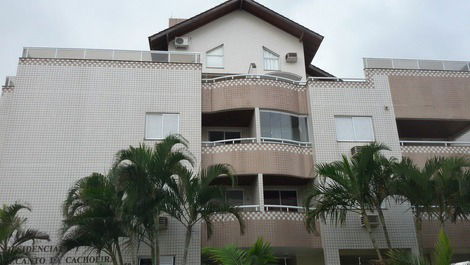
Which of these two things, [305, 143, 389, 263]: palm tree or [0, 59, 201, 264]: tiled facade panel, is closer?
[305, 143, 389, 263]: palm tree

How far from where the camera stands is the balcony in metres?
20.9

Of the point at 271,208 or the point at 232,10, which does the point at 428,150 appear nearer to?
the point at 271,208

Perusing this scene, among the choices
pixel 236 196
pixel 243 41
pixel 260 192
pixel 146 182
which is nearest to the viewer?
pixel 146 182

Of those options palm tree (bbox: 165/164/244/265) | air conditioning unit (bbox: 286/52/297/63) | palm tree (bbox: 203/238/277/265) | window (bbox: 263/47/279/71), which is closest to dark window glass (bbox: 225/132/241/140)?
window (bbox: 263/47/279/71)

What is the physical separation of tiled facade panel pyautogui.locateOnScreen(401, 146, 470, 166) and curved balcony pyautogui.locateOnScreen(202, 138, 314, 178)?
453 centimetres

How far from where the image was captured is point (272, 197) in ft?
69.2

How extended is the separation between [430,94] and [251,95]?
863 cm

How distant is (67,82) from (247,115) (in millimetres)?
7801

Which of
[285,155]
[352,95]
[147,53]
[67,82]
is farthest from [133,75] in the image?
[352,95]

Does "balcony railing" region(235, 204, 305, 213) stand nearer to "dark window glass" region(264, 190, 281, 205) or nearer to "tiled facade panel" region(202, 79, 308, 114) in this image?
"dark window glass" region(264, 190, 281, 205)

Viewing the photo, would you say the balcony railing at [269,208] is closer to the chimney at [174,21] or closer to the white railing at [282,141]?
the white railing at [282,141]

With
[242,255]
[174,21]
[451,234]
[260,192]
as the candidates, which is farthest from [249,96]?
[242,255]

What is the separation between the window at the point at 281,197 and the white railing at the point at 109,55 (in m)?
6.79

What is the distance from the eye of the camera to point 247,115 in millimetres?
21344
